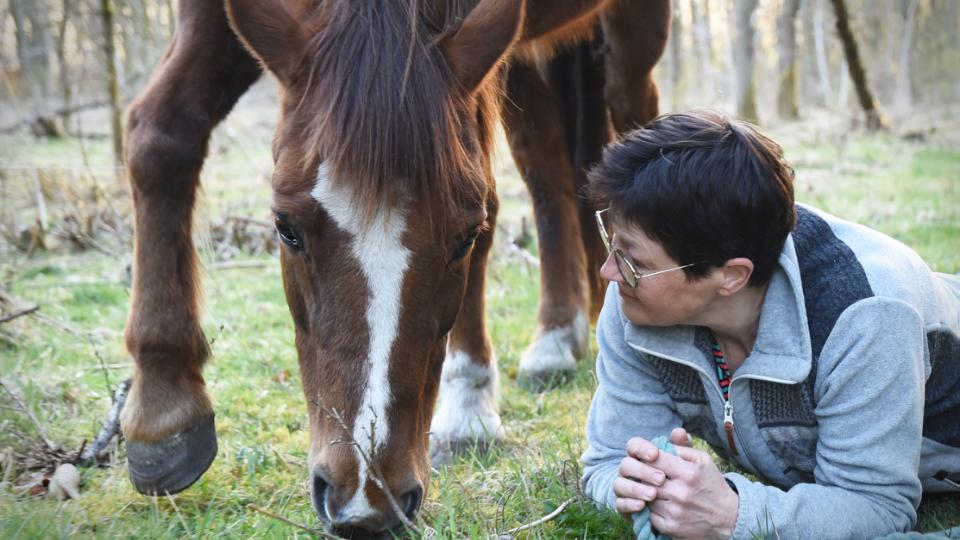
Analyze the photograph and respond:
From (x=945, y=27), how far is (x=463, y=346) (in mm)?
26483

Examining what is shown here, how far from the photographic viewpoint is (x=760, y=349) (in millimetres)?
2104

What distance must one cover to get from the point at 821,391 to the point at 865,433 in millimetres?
135

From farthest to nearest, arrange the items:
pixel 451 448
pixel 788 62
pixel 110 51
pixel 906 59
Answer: pixel 906 59
pixel 788 62
pixel 110 51
pixel 451 448

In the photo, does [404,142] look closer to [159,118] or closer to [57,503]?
[159,118]

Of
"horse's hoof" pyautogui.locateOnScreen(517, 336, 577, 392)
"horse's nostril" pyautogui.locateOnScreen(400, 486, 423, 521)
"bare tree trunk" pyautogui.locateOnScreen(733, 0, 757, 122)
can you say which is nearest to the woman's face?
"horse's nostril" pyautogui.locateOnScreen(400, 486, 423, 521)

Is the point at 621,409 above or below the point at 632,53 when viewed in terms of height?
below

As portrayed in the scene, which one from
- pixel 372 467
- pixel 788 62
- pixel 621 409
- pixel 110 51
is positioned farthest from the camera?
pixel 788 62

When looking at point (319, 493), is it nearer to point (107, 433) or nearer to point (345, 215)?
point (345, 215)

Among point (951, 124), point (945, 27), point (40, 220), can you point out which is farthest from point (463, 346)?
point (945, 27)

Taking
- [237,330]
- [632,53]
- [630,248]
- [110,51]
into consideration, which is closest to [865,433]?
[630,248]

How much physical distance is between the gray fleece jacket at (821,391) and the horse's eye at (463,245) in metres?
0.44

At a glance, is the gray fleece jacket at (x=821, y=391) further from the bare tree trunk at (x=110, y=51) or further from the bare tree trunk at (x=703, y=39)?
the bare tree trunk at (x=703, y=39)

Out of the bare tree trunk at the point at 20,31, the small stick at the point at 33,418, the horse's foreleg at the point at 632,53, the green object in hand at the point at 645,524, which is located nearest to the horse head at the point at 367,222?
the green object in hand at the point at 645,524

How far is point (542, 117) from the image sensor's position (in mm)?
4629
